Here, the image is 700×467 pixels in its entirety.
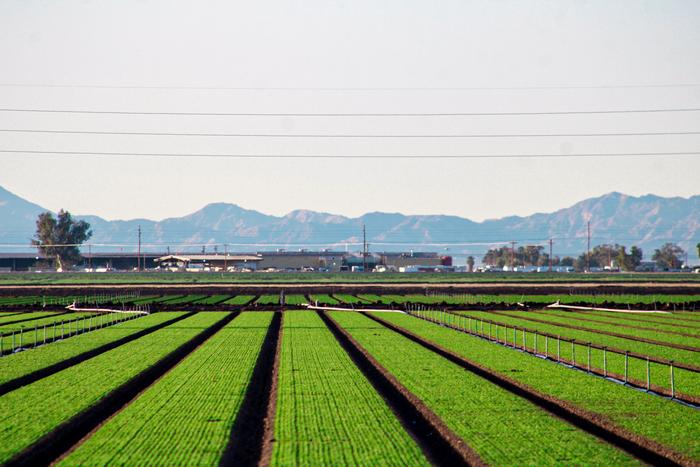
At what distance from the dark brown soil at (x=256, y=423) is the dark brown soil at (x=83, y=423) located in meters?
3.63

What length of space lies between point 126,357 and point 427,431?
18748mm

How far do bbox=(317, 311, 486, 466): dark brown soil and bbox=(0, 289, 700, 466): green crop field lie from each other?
0.06 metres

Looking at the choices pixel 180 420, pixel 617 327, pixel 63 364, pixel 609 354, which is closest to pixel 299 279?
pixel 617 327

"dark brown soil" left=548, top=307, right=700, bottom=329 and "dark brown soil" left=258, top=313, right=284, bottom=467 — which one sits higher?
"dark brown soil" left=258, top=313, right=284, bottom=467

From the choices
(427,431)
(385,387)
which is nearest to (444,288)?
(385,387)

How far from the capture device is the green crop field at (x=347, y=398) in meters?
19.6

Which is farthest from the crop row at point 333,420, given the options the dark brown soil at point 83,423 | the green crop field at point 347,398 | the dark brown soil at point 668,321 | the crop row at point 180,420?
the dark brown soil at point 668,321

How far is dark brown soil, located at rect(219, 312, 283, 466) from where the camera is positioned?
1919cm

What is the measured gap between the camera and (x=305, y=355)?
1483 inches

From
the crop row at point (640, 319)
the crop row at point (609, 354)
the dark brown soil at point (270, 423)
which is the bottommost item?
the crop row at point (640, 319)

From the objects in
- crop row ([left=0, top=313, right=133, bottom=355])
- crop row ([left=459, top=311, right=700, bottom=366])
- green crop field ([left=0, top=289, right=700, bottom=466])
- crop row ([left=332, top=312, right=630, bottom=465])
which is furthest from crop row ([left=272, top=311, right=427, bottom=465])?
crop row ([left=0, top=313, right=133, bottom=355])

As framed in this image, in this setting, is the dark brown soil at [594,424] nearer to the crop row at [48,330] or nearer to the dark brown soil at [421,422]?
the dark brown soil at [421,422]

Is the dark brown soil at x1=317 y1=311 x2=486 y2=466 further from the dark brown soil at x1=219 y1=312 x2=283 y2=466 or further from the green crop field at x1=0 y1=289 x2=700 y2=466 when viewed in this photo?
the dark brown soil at x1=219 y1=312 x2=283 y2=466

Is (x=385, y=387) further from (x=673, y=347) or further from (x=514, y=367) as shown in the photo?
(x=673, y=347)
